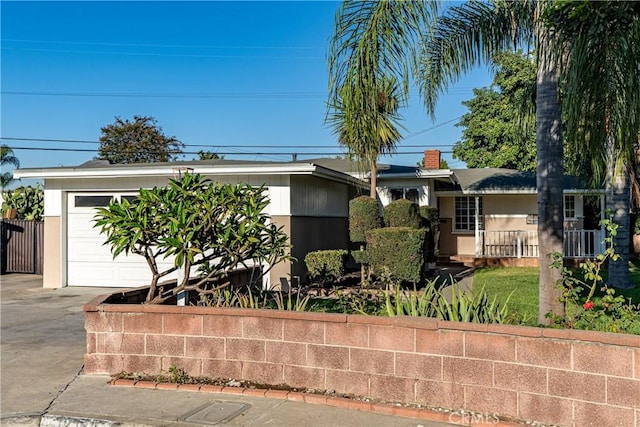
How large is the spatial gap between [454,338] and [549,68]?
3.57m

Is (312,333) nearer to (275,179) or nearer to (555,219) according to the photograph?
(555,219)

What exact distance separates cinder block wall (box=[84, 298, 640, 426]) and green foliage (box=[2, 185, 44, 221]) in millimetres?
16846

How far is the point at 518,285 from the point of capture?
43.3ft

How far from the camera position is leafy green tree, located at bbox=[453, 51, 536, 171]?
2789 cm

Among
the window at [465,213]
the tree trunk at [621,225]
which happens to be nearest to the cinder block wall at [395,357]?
the tree trunk at [621,225]

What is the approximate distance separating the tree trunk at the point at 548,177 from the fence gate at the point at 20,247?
16.6 m

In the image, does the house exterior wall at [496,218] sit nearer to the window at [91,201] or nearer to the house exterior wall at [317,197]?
the house exterior wall at [317,197]

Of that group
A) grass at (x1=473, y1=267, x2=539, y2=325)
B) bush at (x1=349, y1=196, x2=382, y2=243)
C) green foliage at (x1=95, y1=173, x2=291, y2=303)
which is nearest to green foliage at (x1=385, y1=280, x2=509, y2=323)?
green foliage at (x1=95, y1=173, x2=291, y2=303)

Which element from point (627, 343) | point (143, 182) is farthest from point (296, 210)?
point (627, 343)

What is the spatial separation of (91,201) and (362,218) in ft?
23.5

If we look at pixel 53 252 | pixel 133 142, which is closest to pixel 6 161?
pixel 133 142

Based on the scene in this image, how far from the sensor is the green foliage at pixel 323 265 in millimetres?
12523

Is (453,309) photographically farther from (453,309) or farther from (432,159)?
(432,159)

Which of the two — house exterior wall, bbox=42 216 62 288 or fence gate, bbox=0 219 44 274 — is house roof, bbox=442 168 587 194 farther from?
fence gate, bbox=0 219 44 274
